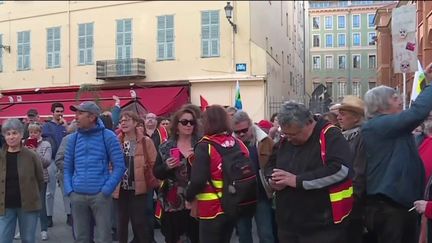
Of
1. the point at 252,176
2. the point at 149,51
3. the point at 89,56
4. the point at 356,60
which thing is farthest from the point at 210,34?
the point at 356,60

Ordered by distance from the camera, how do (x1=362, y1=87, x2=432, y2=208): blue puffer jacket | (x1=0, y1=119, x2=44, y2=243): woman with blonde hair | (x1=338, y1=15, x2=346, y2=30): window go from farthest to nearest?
(x1=338, y1=15, x2=346, y2=30): window → (x1=0, y1=119, x2=44, y2=243): woman with blonde hair → (x1=362, y1=87, x2=432, y2=208): blue puffer jacket

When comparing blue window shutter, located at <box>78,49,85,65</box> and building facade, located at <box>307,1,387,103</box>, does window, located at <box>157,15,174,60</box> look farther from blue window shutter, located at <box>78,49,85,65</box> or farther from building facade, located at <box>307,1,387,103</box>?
building facade, located at <box>307,1,387,103</box>

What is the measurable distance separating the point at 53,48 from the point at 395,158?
23341 mm

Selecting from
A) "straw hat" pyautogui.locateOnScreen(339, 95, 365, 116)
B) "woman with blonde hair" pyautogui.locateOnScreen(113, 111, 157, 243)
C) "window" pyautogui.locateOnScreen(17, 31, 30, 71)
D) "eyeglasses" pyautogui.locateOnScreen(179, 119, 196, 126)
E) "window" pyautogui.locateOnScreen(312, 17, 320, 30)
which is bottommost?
"woman with blonde hair" pyautogui.locateOnScreen(113, 111, 157, 243)

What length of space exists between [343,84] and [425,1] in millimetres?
54663

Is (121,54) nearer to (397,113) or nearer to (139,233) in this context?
(139,233)

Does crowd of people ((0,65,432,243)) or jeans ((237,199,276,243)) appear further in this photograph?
jeans ((237,199,276,243))

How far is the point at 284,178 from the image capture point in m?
3.78

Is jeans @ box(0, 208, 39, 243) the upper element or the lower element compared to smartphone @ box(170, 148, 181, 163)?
lower

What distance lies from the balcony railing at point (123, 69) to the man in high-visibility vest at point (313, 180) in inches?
808

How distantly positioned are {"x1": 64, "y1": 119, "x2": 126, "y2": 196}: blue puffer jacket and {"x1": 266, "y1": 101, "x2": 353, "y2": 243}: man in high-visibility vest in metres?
2.19

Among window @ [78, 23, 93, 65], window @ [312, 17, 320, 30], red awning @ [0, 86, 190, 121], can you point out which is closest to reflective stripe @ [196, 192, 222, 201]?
red awning @ [0, 86, 190, 121]

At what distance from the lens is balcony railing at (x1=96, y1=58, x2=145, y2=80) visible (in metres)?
24.0

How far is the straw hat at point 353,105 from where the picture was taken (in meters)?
4.91
